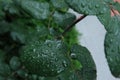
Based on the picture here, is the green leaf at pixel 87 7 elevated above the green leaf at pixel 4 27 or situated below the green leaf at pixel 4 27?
above

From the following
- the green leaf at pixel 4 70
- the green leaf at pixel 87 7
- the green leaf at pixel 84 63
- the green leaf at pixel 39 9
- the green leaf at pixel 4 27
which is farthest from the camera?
the green leaf at pixel 4 27

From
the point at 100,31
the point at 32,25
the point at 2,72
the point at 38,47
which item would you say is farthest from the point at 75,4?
the point at 100,31

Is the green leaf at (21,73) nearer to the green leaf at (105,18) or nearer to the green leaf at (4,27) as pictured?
the green leaf at (4,27)

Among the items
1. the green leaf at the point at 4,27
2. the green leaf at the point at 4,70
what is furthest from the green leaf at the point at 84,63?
the green leaf at the point at 4,27

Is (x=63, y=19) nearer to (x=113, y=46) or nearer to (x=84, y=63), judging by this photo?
(x=84, y=63)

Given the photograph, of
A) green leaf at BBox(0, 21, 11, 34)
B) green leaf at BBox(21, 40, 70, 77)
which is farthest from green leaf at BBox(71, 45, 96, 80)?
green leaf at BBox(0, 21, 11, 34)
